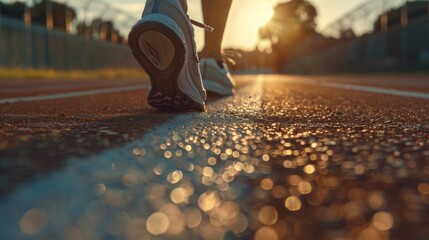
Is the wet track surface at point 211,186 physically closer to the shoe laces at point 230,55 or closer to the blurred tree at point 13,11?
the shoe laces at point 230,55

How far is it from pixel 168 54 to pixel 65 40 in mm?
24203

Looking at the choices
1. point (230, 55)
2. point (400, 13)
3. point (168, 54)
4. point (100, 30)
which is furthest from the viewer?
point (100, 30)

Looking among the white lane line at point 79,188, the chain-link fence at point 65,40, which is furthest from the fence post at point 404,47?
the white lane line at point 79,188

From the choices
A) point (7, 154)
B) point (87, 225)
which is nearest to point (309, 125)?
point (7, 154)

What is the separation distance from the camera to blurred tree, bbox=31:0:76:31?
25531mm

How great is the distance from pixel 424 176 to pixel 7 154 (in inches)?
25.8

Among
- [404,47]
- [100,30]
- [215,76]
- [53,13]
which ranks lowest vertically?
[215,76]

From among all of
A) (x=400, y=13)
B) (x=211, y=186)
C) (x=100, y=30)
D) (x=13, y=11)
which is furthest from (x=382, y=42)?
(x=211, y=186)

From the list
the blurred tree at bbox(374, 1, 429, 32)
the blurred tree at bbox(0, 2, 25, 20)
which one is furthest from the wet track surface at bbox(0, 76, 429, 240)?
the blurred tree at bbox(0, 2, 25, 20)

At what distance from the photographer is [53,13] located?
4159cm

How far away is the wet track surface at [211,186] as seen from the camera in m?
0.55

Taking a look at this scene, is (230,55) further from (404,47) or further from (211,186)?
(404,47)

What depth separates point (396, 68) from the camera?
2575 cm

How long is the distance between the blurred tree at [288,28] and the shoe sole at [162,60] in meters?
64.1
